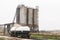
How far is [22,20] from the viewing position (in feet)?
46.3

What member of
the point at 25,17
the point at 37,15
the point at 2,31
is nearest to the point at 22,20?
the point at 25,17

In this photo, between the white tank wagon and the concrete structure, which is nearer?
the white tank wagon

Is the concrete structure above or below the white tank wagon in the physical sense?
above

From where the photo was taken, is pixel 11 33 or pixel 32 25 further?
pixel 32 25

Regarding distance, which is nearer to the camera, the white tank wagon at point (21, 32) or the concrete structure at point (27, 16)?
the white tank wagon at point (21, 32)

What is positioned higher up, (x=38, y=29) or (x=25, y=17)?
(x=25, y=17)

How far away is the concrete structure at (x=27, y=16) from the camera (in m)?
14.1

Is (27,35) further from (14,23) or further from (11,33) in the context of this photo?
(14,23)

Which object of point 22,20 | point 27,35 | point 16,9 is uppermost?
point 16,9

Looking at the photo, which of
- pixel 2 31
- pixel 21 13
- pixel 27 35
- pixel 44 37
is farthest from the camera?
pixel 2 31

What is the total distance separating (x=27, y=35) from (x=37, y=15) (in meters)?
2.87

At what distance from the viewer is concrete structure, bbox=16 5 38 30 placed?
1409cm

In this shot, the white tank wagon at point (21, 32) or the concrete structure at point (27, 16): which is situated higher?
the concrete structure at point (27, 16)

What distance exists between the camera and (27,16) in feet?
46.7
